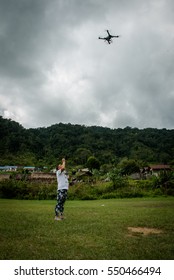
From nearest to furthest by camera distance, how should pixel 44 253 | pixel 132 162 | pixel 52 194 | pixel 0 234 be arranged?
pixel 44 253, pixel 0 234, pixel 52 194, pixel 132 162

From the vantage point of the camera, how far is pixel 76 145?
132750 millimetres

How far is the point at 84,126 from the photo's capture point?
542ft

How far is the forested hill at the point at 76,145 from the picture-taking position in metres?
118

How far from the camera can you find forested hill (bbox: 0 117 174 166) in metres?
118

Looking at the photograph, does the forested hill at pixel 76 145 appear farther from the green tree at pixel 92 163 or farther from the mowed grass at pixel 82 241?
the mowed grass at pixel 82 241

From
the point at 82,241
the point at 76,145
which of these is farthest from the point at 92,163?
the point at 82,241

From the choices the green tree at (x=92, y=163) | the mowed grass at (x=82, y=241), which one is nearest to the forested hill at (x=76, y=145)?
the green tree at (x=92, y=163)

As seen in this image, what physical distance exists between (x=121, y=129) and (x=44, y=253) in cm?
16391

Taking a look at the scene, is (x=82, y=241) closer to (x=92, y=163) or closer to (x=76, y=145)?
(x=92, y=163)

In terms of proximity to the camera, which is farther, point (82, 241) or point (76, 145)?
point (76, 145)

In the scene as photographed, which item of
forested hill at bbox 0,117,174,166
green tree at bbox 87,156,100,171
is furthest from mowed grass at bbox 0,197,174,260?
forested hill at bbox 0,117,174,166

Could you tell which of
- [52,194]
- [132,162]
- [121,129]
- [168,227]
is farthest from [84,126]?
[168,227]

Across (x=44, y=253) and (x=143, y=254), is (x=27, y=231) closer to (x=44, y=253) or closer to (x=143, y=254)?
(x=44, y=253)

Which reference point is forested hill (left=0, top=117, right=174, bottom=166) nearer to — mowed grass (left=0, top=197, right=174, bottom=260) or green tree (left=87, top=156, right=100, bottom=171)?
green tree (left=87, top=156, right=100, bottom=171)
